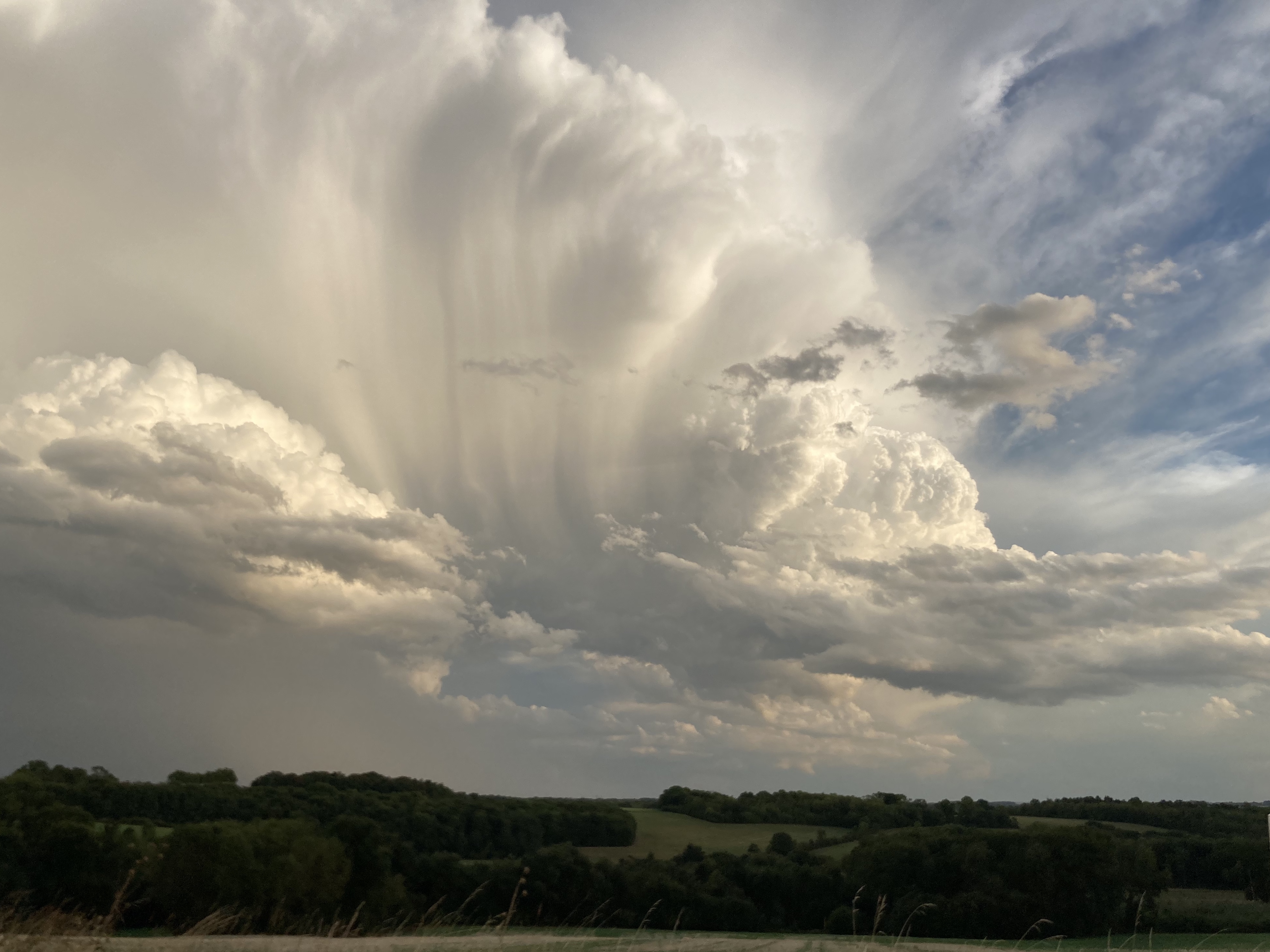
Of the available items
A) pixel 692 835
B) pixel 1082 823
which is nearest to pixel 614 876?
pixel 692 835

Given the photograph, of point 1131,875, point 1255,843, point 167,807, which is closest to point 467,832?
point 167,807

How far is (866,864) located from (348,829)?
4265 cm

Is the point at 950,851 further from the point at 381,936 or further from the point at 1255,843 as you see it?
the point at 381,936

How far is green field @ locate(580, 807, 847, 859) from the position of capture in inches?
4397

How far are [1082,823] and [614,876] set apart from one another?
203ft

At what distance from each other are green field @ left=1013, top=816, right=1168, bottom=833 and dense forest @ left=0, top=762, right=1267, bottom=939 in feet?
38.3

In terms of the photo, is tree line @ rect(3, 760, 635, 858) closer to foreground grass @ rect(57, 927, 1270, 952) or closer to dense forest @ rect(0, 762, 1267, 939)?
dense forest @ rect(0, 762, 1267, 939)

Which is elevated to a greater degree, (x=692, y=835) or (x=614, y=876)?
(x=692, y=835)

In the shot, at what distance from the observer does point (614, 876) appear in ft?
266

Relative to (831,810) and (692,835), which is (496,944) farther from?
(831,810)

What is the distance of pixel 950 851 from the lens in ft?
247

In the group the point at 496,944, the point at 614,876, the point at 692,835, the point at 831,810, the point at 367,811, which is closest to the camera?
the point at 496,944

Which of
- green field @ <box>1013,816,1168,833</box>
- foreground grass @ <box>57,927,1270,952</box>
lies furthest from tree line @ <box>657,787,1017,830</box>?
foreground grass @ <box>57,927,1270,952</box>

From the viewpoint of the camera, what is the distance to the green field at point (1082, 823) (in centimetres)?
11231
